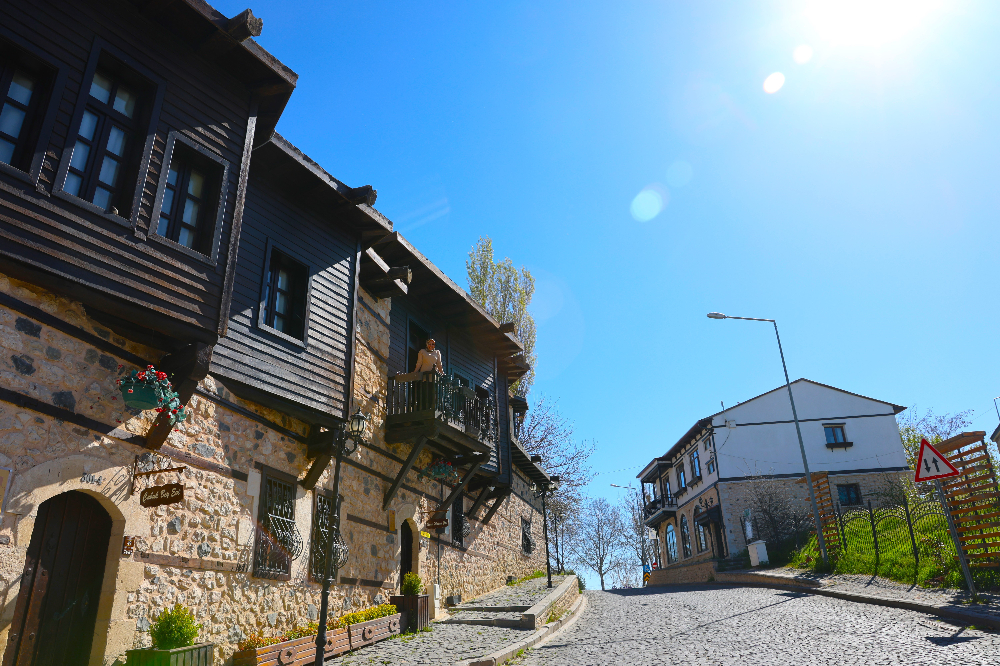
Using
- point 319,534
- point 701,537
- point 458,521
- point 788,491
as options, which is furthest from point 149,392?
point 701,537

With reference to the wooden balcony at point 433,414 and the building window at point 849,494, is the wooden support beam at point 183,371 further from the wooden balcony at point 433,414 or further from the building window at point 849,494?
the building window at point 849,494

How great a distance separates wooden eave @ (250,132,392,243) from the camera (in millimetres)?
10180

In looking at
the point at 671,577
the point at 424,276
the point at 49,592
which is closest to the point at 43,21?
the point at 49,592

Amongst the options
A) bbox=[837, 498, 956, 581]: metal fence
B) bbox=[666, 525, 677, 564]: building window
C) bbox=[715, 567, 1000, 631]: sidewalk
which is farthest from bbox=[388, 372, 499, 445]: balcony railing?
bbox=[666, 525, 677, 564]: building window

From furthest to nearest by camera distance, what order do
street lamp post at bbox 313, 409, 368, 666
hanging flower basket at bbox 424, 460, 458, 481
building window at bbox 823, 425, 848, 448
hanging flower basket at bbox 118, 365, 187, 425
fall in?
building window at bbox 823, 425, 848, 448 < hanging flower basket at bbox 424, 460, 458, 481 < street lamp post at bbox 313, 409, 368, 666 < hanging flower basket at bbox 118, 365, 187, 425

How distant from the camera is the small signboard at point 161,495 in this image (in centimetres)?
714

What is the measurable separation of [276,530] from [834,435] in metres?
29.1

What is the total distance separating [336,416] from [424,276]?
4.92 m

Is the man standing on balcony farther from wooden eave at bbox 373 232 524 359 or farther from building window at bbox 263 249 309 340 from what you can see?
building window at bbox 263 249 309 340

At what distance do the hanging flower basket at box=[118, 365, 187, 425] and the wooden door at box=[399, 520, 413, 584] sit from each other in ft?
22.9

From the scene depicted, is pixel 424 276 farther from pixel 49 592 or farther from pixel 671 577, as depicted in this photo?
pixel 671 577

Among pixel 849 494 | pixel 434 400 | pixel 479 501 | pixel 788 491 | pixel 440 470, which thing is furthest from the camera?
pixel 788 491

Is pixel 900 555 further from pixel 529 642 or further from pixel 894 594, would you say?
pixel 529 642

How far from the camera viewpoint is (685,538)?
38594mm
